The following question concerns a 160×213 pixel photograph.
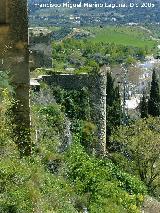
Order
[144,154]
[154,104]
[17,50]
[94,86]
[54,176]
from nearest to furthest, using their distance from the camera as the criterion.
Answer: [17,50] < [54,176] < [94,86] < [144,154] < [154,104]

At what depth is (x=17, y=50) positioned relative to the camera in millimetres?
13383

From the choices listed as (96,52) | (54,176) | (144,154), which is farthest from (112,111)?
(96,52)

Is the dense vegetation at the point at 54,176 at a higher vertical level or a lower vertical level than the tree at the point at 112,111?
higher

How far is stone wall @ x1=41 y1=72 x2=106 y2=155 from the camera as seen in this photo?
70.6ft

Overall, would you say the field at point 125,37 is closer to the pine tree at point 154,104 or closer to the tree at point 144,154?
the pine tree at point 154,104

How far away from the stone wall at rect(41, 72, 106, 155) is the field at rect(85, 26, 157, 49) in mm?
97616

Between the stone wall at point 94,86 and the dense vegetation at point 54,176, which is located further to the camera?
the stone wall at point 94,86

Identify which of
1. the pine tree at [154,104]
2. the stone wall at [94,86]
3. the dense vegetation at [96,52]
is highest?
the stone wall at [94,86]

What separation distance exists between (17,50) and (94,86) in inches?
367

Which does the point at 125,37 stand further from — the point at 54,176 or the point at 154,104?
the point at 54,176

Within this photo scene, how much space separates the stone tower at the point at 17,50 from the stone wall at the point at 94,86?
7353mm

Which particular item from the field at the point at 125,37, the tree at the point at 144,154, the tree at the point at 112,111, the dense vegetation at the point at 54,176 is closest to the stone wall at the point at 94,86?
the dense vegetation at the point at 54,176

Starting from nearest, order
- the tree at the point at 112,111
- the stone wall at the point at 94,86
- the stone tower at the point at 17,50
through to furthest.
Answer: the stone tower at the point at 17,50 < the stone wall at the point at 94,86 < the tree at the point at 112,111

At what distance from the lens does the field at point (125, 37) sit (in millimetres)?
126512
